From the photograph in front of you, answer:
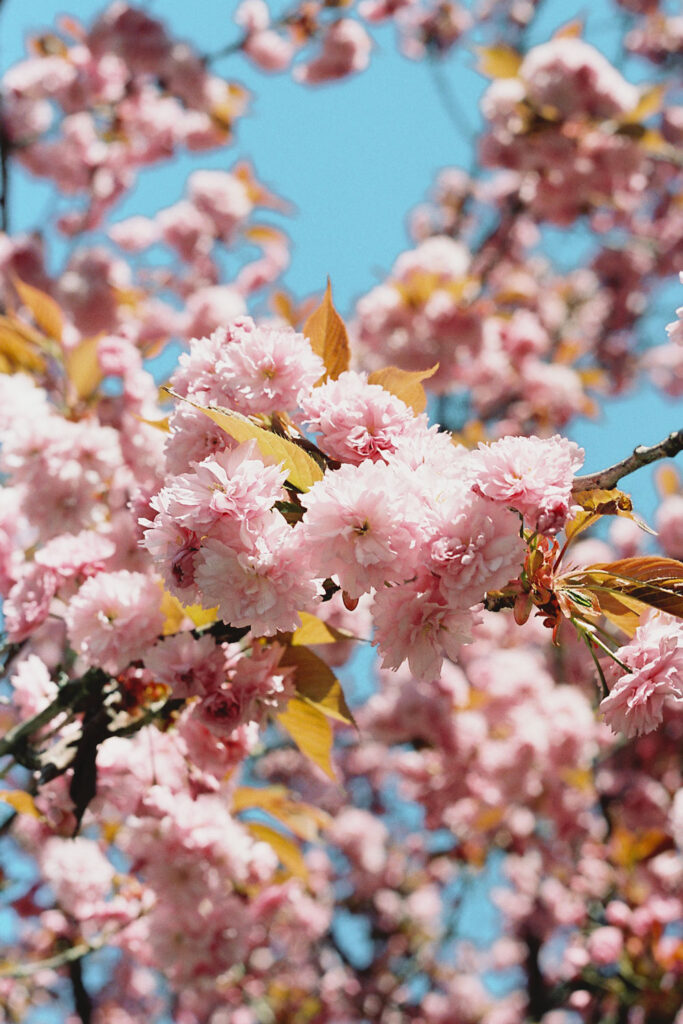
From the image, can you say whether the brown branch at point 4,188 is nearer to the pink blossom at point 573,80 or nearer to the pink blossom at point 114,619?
the pink blossom at point 573,80

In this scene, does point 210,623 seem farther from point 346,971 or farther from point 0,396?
point 346,971

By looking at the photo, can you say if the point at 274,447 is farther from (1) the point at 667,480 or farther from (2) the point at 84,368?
(1) the point at 667,480

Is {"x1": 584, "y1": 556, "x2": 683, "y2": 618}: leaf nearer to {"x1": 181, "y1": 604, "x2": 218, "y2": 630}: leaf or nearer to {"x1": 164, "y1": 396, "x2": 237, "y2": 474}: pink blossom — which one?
{"x1": 164, "y1": 396, "x2": 237, "y2": 474}: pink blossom

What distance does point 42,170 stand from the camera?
17.4ft

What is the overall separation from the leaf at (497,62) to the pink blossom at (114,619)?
3356mm

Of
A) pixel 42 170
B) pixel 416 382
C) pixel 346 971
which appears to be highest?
pixel 416 382

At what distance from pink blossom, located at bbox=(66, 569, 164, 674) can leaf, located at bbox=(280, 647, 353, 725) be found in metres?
0.23

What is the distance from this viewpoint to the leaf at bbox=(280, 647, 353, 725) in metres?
1.35

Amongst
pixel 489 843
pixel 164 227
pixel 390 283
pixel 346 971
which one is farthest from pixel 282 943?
pixel 164 227

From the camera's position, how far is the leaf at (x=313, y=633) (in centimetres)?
137

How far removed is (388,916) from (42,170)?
5.29 metres

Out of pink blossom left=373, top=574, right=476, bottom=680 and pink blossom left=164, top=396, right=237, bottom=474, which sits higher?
pink blossom left=164, top=396, right=237, bottom=474

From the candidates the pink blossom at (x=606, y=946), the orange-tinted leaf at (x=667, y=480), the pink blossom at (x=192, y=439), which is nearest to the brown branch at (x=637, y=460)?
the pink blossom at (x=192, y=439)

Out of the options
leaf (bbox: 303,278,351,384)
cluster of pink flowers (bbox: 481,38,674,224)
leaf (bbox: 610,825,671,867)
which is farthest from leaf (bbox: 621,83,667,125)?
leaf (bbox: 303,278,351,384)
